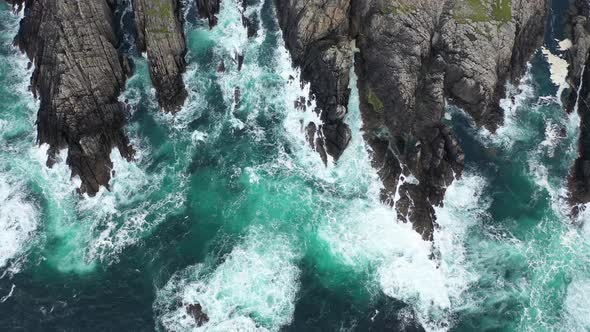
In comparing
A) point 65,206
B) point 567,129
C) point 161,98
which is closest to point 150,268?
point 65,206

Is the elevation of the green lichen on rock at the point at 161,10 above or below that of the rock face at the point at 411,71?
above

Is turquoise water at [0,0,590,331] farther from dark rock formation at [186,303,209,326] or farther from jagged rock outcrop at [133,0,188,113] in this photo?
jagged rock outcrop at [133,0,188,113]

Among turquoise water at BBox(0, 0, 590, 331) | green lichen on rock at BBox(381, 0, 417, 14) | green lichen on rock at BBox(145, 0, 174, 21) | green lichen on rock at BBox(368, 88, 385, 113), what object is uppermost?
green lichen on rock at BBox(381, 0, 417, 14)

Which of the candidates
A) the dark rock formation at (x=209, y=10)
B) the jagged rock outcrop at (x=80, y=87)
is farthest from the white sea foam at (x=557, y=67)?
the jagged rock outcrop at (x=80, y=87)

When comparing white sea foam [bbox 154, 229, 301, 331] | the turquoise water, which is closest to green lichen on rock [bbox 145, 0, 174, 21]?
the turquoise water

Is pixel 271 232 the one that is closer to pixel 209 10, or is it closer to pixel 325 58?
pixel 325 58

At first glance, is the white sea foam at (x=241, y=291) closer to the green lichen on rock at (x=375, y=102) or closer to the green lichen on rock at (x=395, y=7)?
the green lichen on rock at (x=375, y=102)

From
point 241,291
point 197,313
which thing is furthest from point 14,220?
point 241,291
